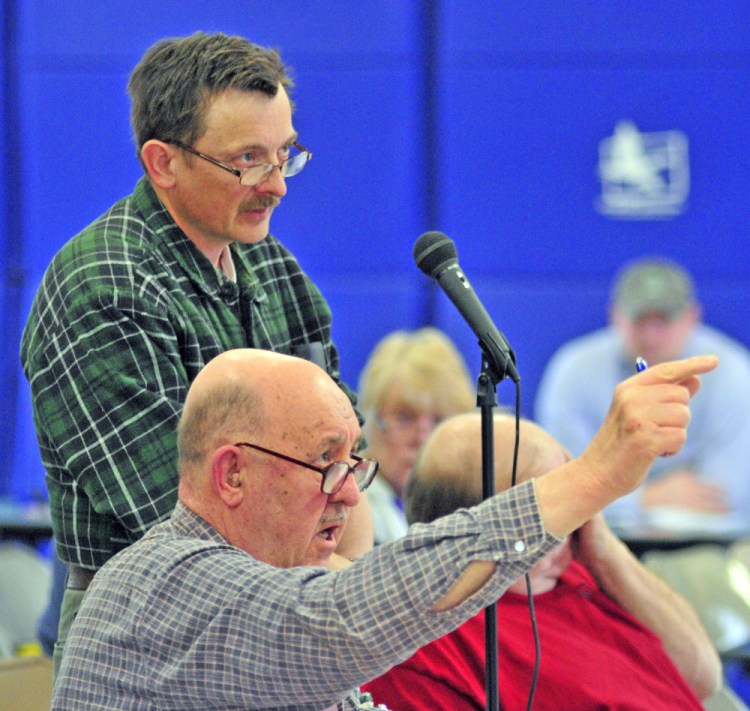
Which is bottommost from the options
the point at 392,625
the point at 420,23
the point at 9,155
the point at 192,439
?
the point at 392,625

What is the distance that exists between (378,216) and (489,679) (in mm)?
3670

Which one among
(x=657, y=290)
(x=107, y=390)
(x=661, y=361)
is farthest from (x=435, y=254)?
(x=661, y=361)

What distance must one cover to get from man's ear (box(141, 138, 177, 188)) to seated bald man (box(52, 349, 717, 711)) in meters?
0.44

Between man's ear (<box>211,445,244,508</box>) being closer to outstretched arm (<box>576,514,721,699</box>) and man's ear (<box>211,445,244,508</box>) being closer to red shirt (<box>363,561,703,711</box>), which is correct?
red shirt (<box>363,561,703,711</box>)

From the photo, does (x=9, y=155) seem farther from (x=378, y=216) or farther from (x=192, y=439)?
(x=192, y=439)

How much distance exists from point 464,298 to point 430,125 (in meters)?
3.70

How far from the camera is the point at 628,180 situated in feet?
16.6

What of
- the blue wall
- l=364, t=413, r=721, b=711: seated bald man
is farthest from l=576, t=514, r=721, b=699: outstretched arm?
the blue wall

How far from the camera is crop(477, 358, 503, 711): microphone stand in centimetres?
147

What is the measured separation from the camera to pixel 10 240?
523 cm

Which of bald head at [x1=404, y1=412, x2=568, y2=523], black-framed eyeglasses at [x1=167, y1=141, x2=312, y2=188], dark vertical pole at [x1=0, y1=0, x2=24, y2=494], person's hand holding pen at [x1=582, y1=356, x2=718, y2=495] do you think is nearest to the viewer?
Result: person's hand holding pen at [x1=582, y1=356, x2=718, y2=495]

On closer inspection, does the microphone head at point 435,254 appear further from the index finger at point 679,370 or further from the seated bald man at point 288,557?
the index finger at point 679,370

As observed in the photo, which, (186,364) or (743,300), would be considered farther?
(743,300)

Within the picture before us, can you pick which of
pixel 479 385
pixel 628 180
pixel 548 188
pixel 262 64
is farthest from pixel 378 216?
pixel 479 385
